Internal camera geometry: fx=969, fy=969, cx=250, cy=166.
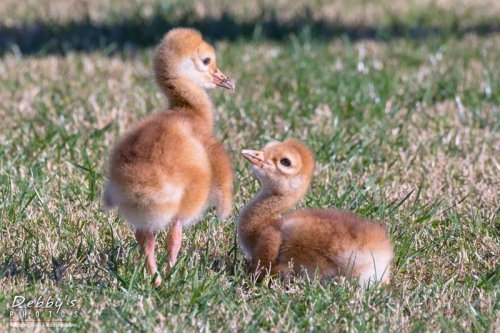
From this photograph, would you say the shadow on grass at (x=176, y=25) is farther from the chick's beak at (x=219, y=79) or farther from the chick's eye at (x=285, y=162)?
the chick's eye at (x=285, y=162)

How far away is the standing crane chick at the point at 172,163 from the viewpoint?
3457 millimetres

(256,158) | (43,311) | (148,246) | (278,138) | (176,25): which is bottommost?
(176,25)

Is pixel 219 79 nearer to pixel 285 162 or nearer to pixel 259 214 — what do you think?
pixel 285 162

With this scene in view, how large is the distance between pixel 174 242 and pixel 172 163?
1.35 feet

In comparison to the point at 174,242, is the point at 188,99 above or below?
above

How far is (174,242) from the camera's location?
376 cm

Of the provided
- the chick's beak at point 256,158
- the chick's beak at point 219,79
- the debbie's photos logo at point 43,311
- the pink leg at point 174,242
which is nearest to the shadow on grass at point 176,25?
the chick's beak at point 219,79

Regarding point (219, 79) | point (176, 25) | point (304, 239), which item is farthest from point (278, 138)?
point (176, 25)

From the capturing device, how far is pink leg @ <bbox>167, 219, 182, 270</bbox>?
3696 millimetres

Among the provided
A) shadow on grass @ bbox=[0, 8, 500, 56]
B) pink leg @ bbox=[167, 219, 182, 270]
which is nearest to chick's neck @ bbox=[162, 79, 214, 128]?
pink leg @ bbox=[167, 219, 182, 270]

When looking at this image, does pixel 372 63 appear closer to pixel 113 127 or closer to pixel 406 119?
pixel 406 119

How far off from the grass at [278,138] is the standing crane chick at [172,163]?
0.75 feet

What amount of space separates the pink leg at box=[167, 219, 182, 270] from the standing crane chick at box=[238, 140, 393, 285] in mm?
320

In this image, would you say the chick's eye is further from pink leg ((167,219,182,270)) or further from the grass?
pink leg ((167,219,182,270))
